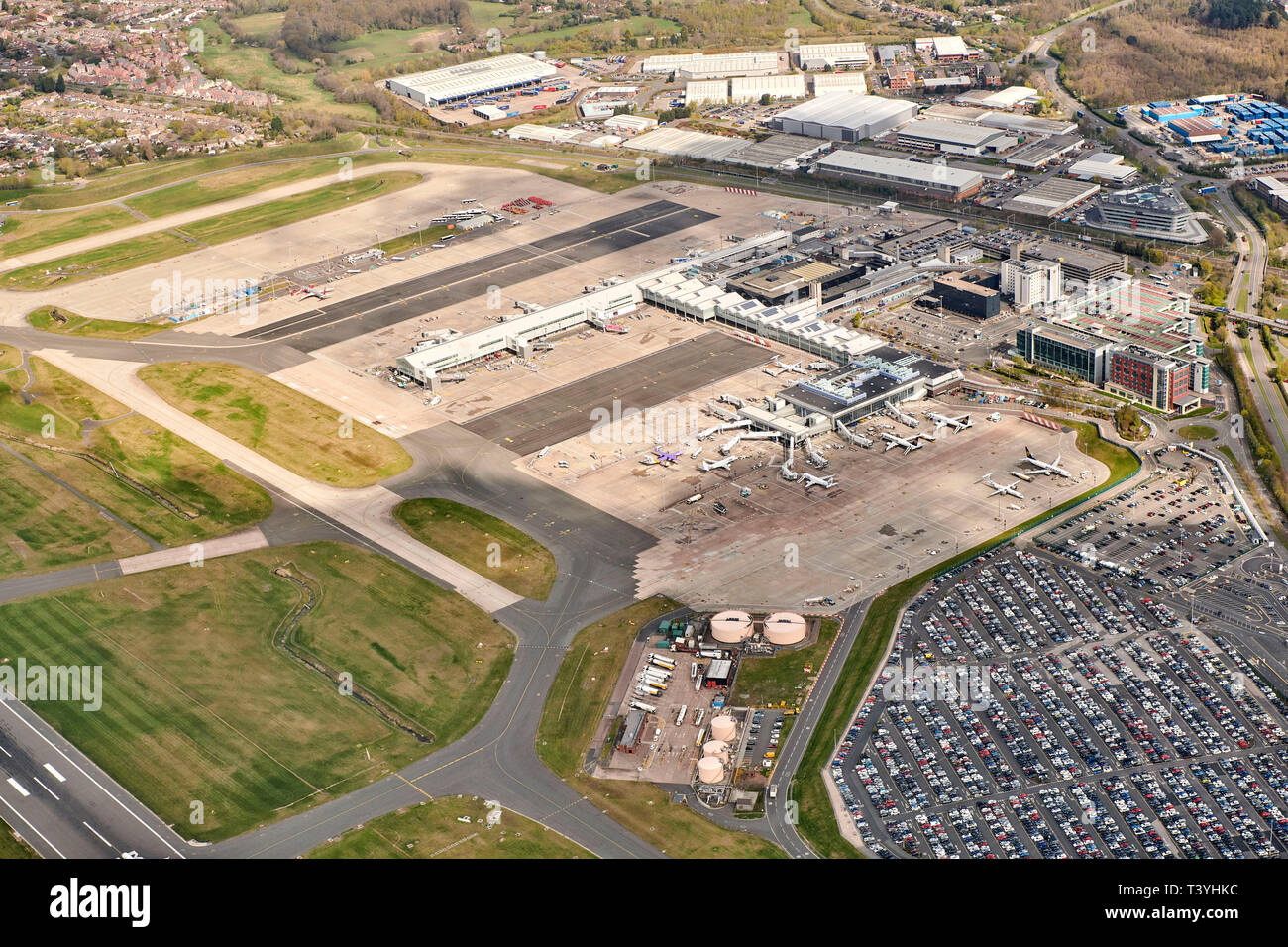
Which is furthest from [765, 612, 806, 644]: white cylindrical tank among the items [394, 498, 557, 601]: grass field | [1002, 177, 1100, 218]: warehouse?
[1002, 177, 1100, 218]: warehouse

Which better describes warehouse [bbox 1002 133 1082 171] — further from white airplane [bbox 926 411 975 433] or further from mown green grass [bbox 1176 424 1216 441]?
white airplane [bbox 926 411 975 433]

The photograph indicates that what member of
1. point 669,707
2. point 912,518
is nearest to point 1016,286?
point 912,518

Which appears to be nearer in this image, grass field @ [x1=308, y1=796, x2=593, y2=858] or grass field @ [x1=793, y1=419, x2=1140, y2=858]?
grass field @ [x1=308, y1=796, x2=593, y2=858]

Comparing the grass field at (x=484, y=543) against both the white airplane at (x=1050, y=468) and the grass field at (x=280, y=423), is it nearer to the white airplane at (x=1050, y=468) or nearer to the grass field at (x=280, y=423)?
the grass field at (x=280, y=423)

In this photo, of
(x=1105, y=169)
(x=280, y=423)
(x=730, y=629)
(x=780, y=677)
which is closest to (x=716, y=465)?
(x=730, y=629)

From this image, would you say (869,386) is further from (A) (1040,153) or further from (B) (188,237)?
(B) (188,237)

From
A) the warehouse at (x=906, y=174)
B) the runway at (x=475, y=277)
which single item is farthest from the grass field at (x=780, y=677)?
the warehouse at (x=906, y=174)

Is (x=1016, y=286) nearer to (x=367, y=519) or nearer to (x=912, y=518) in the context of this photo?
(x=912, y=518)
